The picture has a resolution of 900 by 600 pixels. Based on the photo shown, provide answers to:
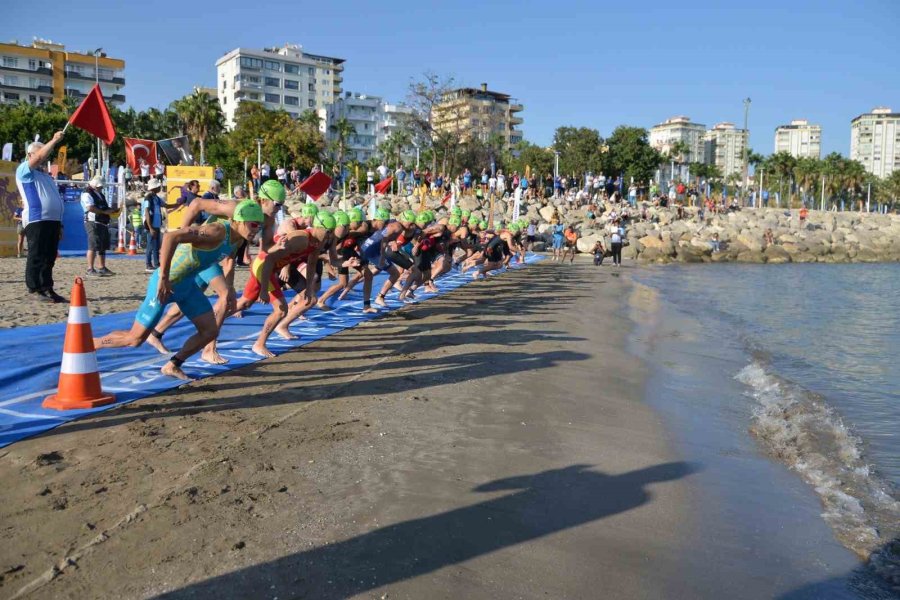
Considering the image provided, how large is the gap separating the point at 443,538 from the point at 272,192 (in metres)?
4.96

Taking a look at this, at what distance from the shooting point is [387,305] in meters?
13.9

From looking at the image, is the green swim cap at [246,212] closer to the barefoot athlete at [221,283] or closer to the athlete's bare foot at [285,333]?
the barefoot athlete at [221,283]

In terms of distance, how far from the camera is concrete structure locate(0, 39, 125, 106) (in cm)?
8844

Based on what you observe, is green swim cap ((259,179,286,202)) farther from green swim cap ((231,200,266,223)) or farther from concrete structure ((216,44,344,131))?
concrete structure ((216,44,344,131))

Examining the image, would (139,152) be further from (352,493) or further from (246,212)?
(352,493)

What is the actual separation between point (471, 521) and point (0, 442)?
335cm

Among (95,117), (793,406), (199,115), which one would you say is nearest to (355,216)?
(95,117)

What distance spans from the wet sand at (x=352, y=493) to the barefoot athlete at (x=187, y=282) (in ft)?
1.80

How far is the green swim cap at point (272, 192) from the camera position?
774 cm

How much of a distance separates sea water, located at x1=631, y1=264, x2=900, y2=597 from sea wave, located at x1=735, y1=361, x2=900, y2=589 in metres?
0.01

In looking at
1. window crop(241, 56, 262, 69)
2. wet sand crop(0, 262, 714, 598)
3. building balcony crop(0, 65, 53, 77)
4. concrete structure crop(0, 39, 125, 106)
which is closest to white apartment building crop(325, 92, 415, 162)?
window crop(241, 56, 262, 69)

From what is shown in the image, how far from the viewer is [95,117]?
13.0 m

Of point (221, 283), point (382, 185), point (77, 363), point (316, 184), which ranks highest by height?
point (382, 185)

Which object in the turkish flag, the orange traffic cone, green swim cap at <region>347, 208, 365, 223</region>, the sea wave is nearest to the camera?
the sea wave
